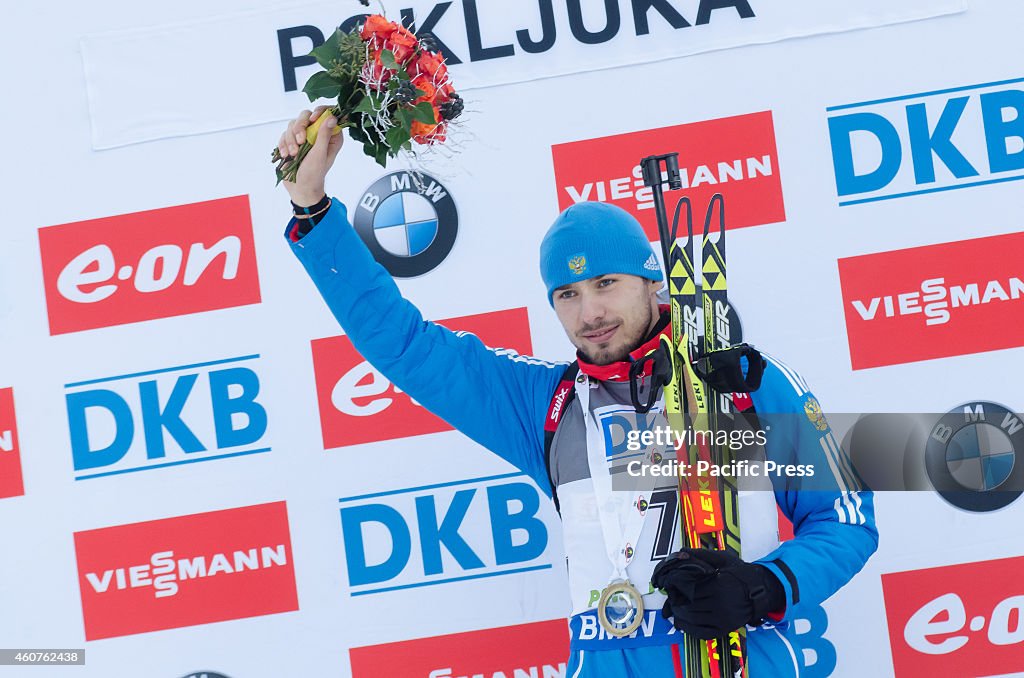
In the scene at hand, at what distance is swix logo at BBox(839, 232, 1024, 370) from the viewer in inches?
112

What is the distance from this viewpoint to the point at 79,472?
2910mm

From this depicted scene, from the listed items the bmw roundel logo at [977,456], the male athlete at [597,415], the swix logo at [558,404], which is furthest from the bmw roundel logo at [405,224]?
the bmw roundel logo at [977,456]

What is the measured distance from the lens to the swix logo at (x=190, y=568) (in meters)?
2.89

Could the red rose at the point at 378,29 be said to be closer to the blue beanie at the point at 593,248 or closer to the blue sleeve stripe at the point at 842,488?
the blue beanie at the point at 593,248

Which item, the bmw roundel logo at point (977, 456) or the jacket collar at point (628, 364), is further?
the bmw roundel logo at point (977, 456)

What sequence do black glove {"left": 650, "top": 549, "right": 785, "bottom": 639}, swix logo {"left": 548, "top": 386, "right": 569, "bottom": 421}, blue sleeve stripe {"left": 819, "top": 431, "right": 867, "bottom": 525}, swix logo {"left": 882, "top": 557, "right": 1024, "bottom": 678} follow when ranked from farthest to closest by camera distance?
swix logo {"left": 882, "top": 557, "right": 1024, "bottom": 678} < swix logo {"left": 548, "top": 386, "right": 569, "bottom": 421} < blue sleeve stripe {"left": 819, "top": 431, "right": 867, "bottom": 525} < black glove {"left": 650, "top": 549, "right": 785, "bottom": 639}

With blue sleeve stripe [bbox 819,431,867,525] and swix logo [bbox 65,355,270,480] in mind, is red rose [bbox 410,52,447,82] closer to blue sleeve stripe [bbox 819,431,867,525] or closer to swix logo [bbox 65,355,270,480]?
blue sleeve stripe [bbox 819,431,867,525]

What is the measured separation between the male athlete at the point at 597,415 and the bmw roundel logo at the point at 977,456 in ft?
2.64

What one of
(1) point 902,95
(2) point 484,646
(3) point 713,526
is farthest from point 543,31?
(2) point 484,646

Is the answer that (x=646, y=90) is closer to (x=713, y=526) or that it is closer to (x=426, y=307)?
(x=426, y=307)

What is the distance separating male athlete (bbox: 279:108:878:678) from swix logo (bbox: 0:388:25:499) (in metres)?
1.31

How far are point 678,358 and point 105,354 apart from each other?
1731 mm

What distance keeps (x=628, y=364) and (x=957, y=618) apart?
1.38 metres

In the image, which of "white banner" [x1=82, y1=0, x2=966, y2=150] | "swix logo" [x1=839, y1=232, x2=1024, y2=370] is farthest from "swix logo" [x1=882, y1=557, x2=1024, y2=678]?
"white banner" [x1=82, y1=0, x2=966, y2=150]
